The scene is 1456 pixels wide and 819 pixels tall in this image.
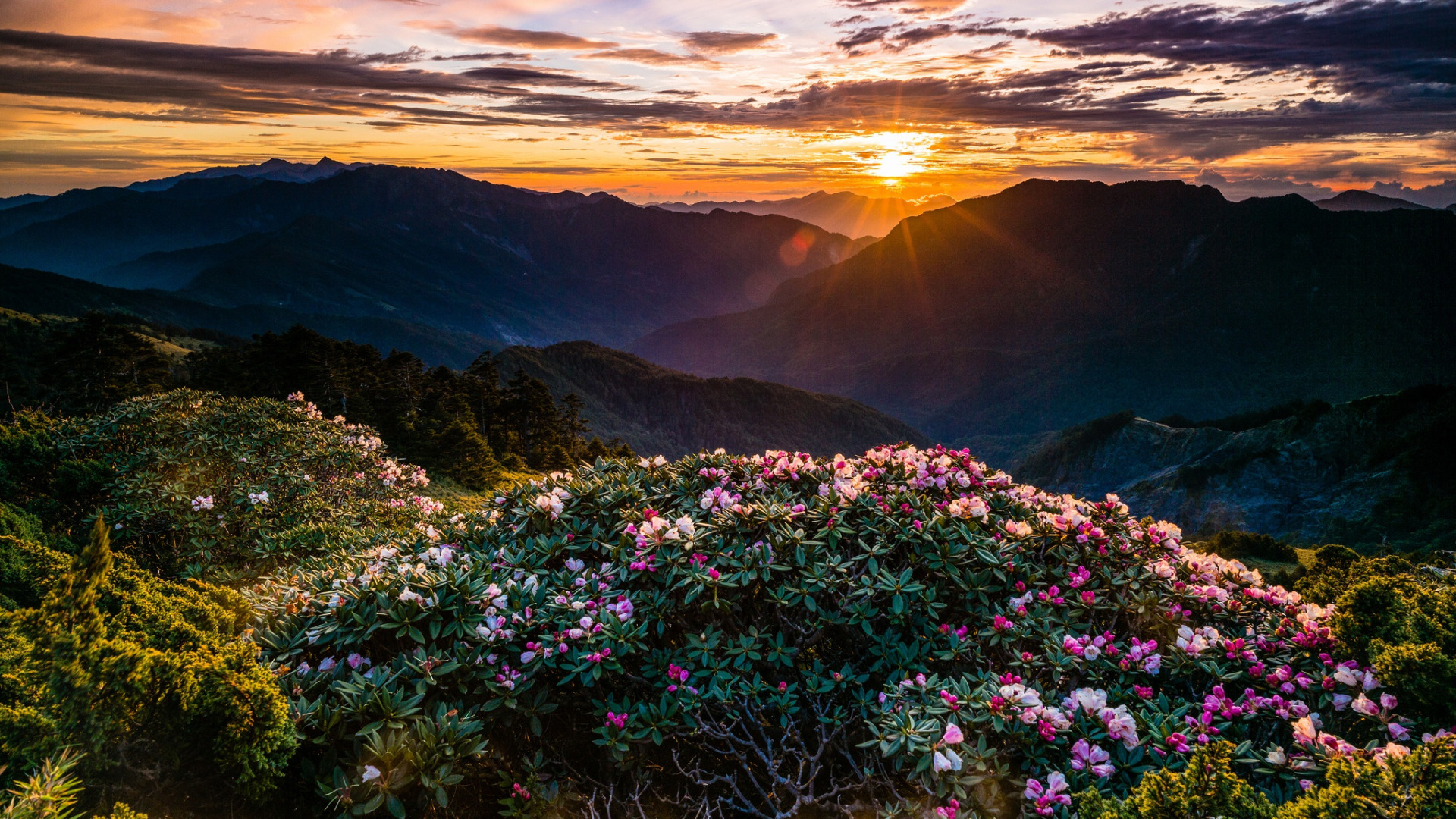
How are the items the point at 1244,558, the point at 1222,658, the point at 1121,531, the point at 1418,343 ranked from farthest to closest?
the point at 1418,343, the point at 1244,558, the point at 1121,531, the point at 1222,658

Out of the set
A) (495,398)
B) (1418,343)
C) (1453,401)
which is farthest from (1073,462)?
(1418,343)

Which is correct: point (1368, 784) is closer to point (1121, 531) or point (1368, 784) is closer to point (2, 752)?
point (1121, 531)

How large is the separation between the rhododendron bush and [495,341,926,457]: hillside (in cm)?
14869

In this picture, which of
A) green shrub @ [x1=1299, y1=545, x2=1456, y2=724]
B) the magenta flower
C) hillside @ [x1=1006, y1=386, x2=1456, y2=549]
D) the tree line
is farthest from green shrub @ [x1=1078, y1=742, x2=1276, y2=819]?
hillside @ [x1=1006, y1=386, x2=1456, y2=549]

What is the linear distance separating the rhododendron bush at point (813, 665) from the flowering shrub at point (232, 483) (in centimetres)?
276

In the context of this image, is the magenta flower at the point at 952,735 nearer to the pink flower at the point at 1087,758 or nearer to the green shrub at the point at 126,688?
the pink flower at the point at 1087,758

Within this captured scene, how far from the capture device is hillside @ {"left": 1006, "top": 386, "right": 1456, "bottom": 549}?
6128cm

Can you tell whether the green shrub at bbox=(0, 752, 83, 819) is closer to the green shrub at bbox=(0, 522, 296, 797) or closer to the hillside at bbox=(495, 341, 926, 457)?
the green shrub at bbox=(0, 522, 296, 797)

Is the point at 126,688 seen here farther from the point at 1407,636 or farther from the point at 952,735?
the point at 1407,636

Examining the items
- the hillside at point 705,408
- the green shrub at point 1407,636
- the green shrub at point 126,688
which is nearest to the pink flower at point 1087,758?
the green shrub at point 1407,636

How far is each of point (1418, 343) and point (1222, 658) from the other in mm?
260021

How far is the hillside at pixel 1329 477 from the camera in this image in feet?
201

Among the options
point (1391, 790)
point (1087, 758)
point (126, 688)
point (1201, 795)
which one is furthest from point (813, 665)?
point (126, 688)

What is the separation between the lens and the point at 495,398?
51.6 m
